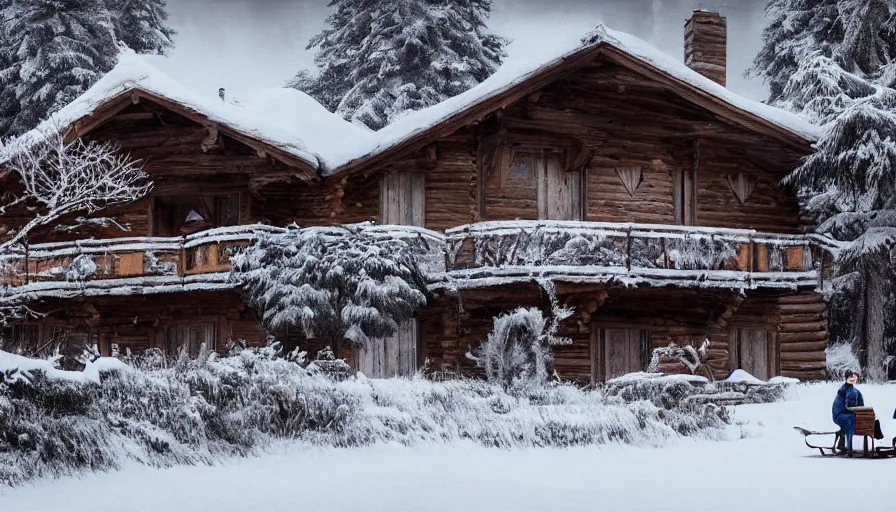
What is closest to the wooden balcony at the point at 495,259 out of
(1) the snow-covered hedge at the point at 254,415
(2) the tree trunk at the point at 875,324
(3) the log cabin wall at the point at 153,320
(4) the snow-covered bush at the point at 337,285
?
(3) the log cabin wall at the point at 153,320

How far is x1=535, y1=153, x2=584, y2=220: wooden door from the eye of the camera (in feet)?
97.3

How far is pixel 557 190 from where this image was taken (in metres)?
29.8

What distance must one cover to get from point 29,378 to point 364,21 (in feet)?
97.2

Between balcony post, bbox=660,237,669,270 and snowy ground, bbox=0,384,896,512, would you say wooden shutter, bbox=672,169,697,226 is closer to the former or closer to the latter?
balcony post, bbox=660,237,669,270

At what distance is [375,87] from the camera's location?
42.0 metres

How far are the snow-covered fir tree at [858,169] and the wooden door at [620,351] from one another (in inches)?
186

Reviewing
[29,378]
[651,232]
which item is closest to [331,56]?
[651,232]

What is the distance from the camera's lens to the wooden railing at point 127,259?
88.6 feet

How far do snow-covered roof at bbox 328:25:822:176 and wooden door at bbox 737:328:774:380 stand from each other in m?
4.87

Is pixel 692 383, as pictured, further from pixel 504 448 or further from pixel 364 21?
pixel 364 21

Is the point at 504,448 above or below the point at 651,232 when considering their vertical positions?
below

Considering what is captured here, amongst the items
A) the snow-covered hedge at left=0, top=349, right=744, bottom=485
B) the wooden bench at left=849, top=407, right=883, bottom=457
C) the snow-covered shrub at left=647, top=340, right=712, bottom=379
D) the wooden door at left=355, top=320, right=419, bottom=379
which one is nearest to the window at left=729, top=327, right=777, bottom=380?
the snow-covered shrub at left=647, top=340, right=712, bottom=379

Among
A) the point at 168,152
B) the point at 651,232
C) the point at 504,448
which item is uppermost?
the point at 168,152

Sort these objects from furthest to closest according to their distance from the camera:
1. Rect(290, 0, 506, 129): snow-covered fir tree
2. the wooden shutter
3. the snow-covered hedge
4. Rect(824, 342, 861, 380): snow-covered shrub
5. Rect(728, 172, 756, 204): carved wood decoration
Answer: Rect(290, 0, 506, 129): snow-covered fir tree < Rect(824, 342, 861, 380): snow-covered shrub < Rect(728, 172, 756, 204): carved wood decoration < the wooden shutter < the snow-covered hedge
